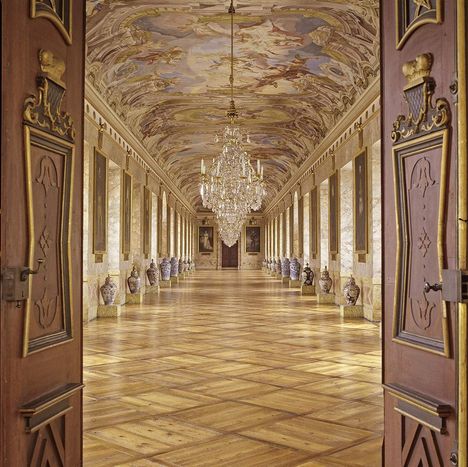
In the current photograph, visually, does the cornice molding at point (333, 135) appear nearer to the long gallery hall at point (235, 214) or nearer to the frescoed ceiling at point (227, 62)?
the long gallery hall at point (235, 214)

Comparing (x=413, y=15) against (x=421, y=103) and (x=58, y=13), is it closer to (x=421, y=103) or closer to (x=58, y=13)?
(x=421, y=103)

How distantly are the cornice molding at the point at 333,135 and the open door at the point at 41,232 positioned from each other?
9.50 meters

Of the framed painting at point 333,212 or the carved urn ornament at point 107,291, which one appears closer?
the carved urn ornament at point 107,291

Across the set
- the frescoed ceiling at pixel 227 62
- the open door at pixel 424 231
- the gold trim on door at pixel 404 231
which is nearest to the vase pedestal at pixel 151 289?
the frescoed ceiling at pixel 227 62

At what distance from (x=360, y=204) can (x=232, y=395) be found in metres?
8.76

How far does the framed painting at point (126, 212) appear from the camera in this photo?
54.1 ft

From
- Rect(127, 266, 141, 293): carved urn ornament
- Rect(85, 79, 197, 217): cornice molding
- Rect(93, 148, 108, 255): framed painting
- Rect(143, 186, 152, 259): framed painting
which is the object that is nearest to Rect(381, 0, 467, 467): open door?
Rect(85, 79, 197, 217): cornice molding

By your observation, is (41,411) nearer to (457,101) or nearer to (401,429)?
(401,429)

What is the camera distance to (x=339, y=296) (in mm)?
16438

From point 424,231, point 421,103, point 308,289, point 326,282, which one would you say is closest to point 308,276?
point 308,289

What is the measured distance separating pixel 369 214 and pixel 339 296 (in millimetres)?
3901

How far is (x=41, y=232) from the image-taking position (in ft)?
9.86

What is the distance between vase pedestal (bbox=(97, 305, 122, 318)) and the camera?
44.4ft

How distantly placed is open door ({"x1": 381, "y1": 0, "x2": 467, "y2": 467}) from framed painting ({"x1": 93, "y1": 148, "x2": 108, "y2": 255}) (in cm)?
1067
